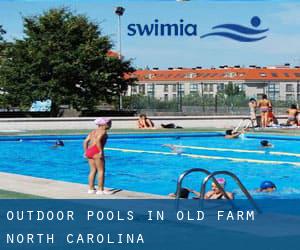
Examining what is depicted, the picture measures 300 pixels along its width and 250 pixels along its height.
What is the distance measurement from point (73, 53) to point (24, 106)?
145 inches

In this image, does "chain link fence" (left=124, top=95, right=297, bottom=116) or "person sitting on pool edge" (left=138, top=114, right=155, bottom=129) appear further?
"chain link fence" (left=124, top=95, right=297, bottom=116)

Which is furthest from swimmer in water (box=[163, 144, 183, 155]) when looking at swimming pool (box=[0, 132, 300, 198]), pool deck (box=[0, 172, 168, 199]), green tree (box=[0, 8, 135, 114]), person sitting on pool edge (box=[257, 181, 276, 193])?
green tree (box=[0, 8, 135, 114])

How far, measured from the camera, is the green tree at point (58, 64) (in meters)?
35.5

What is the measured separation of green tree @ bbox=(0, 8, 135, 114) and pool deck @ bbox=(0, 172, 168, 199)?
23.8 m

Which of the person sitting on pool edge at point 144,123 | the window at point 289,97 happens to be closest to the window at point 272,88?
the window at point 289,97

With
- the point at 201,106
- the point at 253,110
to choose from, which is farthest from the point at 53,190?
the point at 201,106

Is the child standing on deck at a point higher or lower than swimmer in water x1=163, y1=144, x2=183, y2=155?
higher

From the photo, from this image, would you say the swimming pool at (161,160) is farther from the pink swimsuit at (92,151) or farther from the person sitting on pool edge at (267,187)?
the pink swimsuit at (92,151)

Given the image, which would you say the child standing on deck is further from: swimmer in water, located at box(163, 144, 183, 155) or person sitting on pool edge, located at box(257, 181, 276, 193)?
swimmer in water, located at box(163, 144, 183, 155)

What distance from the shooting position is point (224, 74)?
132 meters

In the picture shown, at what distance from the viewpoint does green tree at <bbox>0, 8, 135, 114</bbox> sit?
116 ft

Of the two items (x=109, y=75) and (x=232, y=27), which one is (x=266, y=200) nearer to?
(x=109, y=75)

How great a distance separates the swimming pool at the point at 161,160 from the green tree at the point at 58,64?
9892 mm

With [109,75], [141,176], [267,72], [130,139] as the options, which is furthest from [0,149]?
[267,72]
